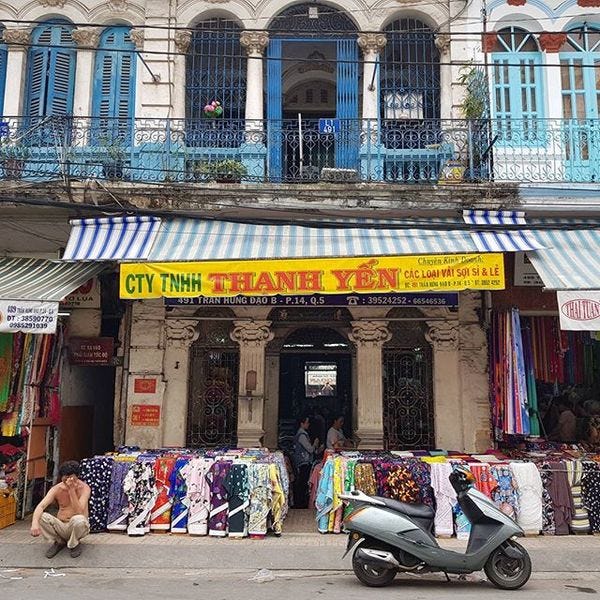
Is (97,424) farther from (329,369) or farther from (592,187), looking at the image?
(592,187)

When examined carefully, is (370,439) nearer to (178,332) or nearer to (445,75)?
(178,332)

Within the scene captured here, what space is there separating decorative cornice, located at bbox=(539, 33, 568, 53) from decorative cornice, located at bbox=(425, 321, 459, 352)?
15.4ft

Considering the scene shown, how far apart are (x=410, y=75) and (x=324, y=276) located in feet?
14.9

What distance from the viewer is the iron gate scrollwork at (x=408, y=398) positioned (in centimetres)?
956

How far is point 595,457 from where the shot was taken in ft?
26.6

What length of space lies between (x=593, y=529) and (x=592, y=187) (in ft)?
15.3

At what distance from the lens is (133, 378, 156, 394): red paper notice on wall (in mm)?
9516

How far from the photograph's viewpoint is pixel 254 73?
397 inches

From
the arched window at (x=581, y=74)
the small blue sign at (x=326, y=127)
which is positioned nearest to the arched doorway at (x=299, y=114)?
the small blue sign at (x=326, y=127)

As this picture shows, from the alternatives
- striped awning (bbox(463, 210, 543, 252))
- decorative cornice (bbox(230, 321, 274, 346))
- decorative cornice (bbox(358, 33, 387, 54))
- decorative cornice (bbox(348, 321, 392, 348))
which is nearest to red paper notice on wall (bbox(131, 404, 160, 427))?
decorative cornice (bbox(230, 321, 274, 346))

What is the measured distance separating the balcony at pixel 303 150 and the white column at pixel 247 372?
229 cm

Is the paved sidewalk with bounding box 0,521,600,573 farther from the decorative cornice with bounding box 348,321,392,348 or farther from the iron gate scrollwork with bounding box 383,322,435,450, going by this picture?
the decorative cornice with bounding box 348,321,392,348

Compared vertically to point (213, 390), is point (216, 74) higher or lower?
higher

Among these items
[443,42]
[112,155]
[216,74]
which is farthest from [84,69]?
[443,42]
